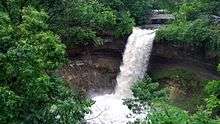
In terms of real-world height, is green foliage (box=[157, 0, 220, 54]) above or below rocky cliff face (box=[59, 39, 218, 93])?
above

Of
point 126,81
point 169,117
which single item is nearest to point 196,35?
point 126,81

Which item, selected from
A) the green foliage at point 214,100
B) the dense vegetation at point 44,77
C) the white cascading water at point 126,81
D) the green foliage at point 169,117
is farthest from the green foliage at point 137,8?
the green foliage at point 169,117

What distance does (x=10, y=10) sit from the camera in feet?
68.6

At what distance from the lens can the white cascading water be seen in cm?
2370

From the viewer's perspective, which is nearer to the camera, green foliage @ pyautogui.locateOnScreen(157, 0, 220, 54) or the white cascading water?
the white cascading water

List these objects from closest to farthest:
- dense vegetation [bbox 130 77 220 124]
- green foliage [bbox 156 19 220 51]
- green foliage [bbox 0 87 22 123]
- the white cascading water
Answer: green foliage [bbox 0 87 22 123] → dense vegetation [bbox 130 77 220 124] → the white cascading water → green foliage [bbox 156 19 220 51]

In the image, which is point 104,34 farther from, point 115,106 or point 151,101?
point 151,101

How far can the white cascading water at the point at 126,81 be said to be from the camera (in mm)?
Answer: 23703

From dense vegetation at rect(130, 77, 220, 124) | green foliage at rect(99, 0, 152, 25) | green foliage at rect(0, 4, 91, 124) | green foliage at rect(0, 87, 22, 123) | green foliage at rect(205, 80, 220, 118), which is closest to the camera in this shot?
green foliage at rect(0, 87, 22, 123)

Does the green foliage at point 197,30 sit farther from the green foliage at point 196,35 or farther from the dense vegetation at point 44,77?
the dense vegetation at point 44,77

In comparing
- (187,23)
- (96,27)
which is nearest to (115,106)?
(96,27)

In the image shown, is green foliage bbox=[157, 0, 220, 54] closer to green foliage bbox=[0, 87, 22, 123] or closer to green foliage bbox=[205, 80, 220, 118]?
green foliage bbox=[205, 80, 220, 118]

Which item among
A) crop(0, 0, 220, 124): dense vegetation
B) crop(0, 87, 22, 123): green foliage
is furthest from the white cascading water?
crop(0, 87, 22, 123): green foliage

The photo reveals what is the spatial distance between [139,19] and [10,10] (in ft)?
61.1
